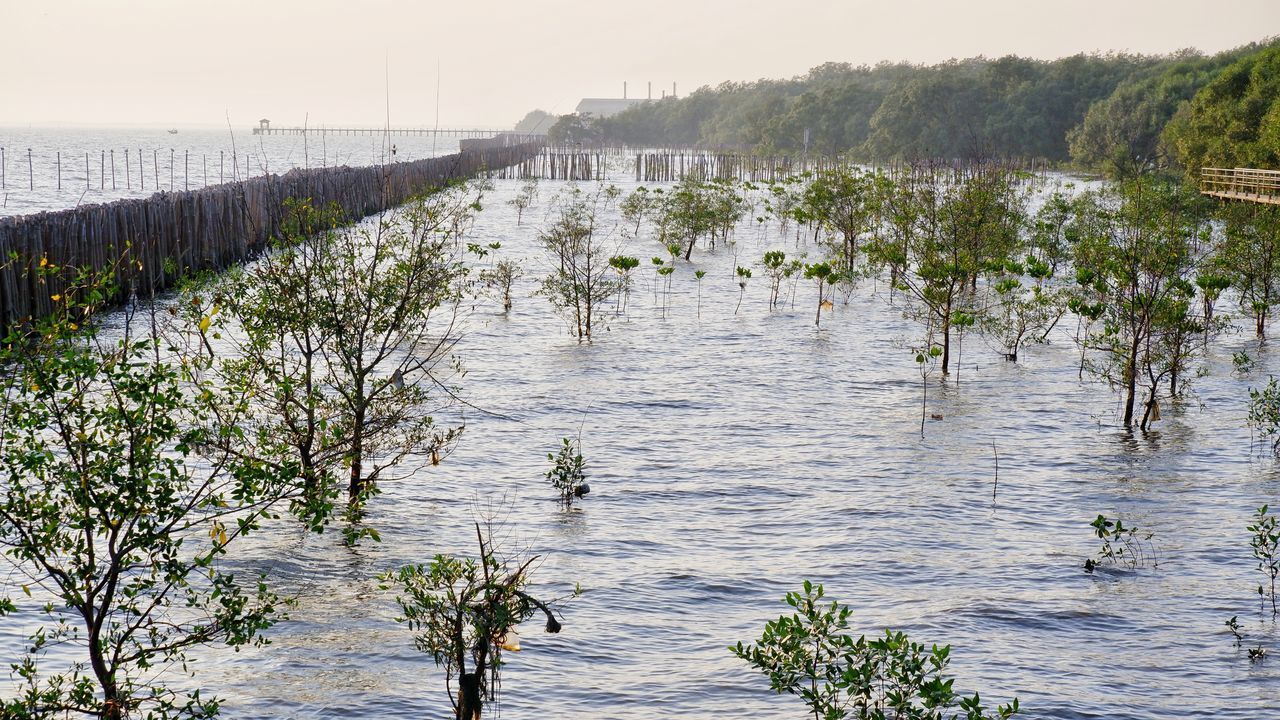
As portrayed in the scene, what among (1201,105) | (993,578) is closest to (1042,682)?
(993,578)

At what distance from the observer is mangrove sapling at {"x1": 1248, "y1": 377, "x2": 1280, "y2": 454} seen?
644 inches

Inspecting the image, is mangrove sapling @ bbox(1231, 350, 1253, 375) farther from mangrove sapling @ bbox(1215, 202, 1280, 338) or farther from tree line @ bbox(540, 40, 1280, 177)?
tree line @ bbox(540, 40, 1280, 177)

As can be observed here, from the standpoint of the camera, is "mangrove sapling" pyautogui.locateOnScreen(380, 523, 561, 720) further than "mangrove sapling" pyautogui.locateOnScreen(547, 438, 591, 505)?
No

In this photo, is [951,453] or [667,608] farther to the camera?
→ [951,453]

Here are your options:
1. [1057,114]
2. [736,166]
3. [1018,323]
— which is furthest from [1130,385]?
[736,166]

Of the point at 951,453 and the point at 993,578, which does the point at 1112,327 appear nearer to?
the point at 951,453

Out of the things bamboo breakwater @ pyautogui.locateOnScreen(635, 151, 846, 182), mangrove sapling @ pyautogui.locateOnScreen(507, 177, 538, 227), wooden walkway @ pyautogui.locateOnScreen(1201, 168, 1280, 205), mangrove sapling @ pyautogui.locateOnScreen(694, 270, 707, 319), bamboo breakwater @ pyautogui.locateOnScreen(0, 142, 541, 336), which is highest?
bamboo breakwater @ pyautogui.locateOnScreen(635, 151, 846, 182)

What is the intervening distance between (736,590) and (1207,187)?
160ft

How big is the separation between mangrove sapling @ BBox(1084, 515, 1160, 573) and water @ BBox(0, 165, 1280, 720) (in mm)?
192

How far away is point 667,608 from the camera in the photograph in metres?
10.9

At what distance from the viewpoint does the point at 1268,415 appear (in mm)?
16531

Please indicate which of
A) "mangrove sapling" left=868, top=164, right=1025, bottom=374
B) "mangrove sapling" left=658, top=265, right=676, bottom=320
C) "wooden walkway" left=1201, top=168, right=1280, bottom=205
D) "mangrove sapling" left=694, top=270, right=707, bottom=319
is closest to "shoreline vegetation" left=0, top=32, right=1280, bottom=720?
"mangrove sapling" left=868, top=164, right=1025, bottom=374

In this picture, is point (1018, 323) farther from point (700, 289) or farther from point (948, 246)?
point (700, 289)

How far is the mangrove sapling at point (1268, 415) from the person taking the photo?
53.7 ft
